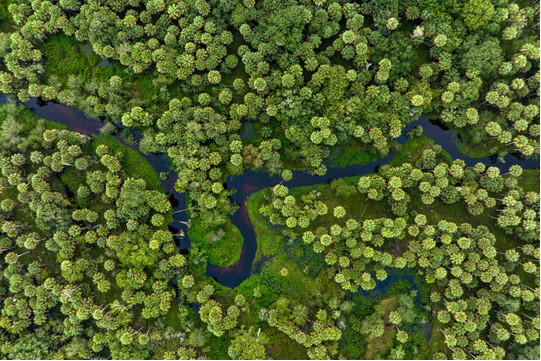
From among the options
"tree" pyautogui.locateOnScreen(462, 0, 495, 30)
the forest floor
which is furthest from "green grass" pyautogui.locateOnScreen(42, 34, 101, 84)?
"tree" pyautogui.locateOnScreen(462, 0, 495, 30)

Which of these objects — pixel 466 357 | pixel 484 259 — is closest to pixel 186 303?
pixel 466 357

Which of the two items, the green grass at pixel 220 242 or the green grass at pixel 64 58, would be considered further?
the green grass at pixel 64 58

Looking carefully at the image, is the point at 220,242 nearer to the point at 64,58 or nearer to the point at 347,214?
the point at 347,214

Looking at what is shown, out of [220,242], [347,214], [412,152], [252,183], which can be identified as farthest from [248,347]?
[412,152]

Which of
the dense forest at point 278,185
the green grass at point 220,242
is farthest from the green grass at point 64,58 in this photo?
the green grass at point 220,242

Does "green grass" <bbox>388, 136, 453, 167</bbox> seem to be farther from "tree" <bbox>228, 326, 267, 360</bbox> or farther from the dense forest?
"tree" <bbox>228, 326, 267, 360</bbox>

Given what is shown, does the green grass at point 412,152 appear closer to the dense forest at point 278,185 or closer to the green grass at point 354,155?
the dense forest at point 278,185
